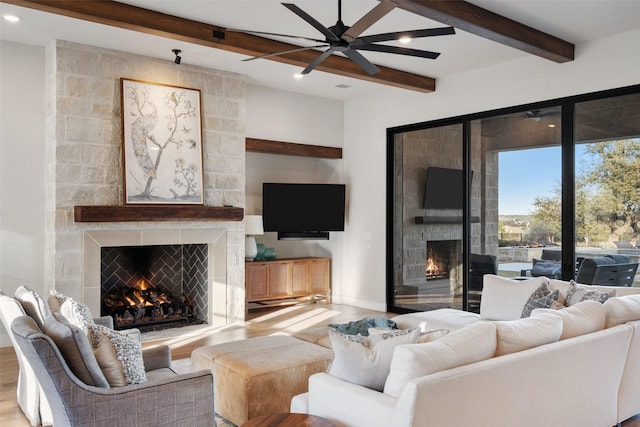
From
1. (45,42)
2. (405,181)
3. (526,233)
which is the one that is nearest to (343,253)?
(405,181)

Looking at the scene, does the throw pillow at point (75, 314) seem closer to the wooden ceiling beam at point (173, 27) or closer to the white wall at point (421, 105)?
the wooden ceiling beam at point (173, 27)

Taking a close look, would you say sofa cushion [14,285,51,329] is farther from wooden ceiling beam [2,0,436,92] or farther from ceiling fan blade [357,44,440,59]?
ceiling fan blade [357,44,440,59]

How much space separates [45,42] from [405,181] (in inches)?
174

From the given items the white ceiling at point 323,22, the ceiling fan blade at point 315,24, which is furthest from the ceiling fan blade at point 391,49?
the white ceiling at point 323,22

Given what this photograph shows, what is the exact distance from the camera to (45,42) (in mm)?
5234

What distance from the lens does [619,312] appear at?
10.3 ft

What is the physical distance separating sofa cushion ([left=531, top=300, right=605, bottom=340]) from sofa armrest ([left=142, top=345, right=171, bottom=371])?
7.19ft

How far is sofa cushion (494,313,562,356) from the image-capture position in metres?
2.52

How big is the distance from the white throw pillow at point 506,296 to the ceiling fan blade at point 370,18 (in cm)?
247

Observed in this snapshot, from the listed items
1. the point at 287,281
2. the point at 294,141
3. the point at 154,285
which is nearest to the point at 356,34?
the point at 294,141

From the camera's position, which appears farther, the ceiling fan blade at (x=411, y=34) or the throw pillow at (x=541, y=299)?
the throw pillow at (x=541, y=299)

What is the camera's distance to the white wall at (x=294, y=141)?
23.3 feet

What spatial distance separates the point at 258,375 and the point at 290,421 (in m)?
0.96

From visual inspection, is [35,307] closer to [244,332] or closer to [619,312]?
[244,332]
